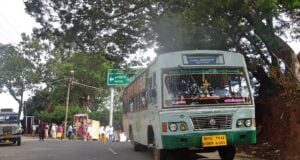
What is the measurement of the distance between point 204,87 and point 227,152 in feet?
8.94

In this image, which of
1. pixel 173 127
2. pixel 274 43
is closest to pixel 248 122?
pixel 173 127

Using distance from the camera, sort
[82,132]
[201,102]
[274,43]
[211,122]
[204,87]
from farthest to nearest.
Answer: [82,132]
[274,43]
[204,87]
[201,102]
[211,122]

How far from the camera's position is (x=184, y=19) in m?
18.2

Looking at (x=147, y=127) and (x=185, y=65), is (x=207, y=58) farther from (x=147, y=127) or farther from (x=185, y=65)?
(x=147, y=127)

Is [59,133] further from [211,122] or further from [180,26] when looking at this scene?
[211,122]

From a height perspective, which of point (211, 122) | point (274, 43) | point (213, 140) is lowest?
point (213, 140)

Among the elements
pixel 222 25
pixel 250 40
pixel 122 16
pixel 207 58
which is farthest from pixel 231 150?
pixel 122 16

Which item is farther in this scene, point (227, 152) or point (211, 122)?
point (227, 152)

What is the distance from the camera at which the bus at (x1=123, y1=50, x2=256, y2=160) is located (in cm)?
1272

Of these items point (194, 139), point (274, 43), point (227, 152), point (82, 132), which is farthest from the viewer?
point (82, 132)

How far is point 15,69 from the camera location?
2404 inches

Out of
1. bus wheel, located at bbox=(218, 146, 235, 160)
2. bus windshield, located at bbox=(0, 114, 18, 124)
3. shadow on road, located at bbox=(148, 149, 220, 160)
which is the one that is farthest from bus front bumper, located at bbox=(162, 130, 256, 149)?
bus windshield, located at bbox=(0, 114, 18, 124)

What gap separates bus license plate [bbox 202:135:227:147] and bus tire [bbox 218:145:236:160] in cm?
166

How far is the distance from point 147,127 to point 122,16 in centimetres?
788
